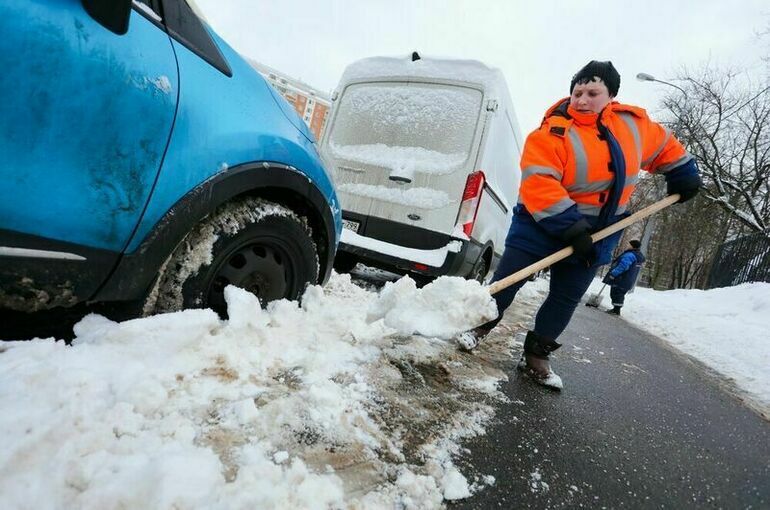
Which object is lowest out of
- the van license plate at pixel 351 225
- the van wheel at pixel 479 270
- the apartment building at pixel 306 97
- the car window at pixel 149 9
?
the van wheel at pixel 479 270

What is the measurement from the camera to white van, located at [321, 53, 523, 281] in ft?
12.5

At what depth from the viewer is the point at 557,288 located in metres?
2.58

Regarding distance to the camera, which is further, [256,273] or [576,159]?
[576,159]

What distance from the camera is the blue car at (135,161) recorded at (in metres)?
1.06

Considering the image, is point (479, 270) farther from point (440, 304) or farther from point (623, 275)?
point (623, 275)

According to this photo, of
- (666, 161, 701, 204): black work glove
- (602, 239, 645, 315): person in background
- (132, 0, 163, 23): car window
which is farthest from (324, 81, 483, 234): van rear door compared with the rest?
(602, 239, 645, 315): person in background

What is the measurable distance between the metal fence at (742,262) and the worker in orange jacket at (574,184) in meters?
14.4

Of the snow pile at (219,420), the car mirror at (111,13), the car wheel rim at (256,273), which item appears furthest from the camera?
the car wheel rim at (256,273)

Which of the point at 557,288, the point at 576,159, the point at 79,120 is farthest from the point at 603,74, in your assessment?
the point at 79,120

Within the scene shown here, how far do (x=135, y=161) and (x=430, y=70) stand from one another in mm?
3494

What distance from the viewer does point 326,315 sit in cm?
220

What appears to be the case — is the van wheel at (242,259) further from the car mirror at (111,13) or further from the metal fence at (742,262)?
the metal fence at (742,262)

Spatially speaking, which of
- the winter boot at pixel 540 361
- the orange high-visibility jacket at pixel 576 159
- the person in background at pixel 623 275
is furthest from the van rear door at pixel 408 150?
the person in background at pixel 623 275

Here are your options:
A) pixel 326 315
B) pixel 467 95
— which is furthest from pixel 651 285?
pixel 326 315
